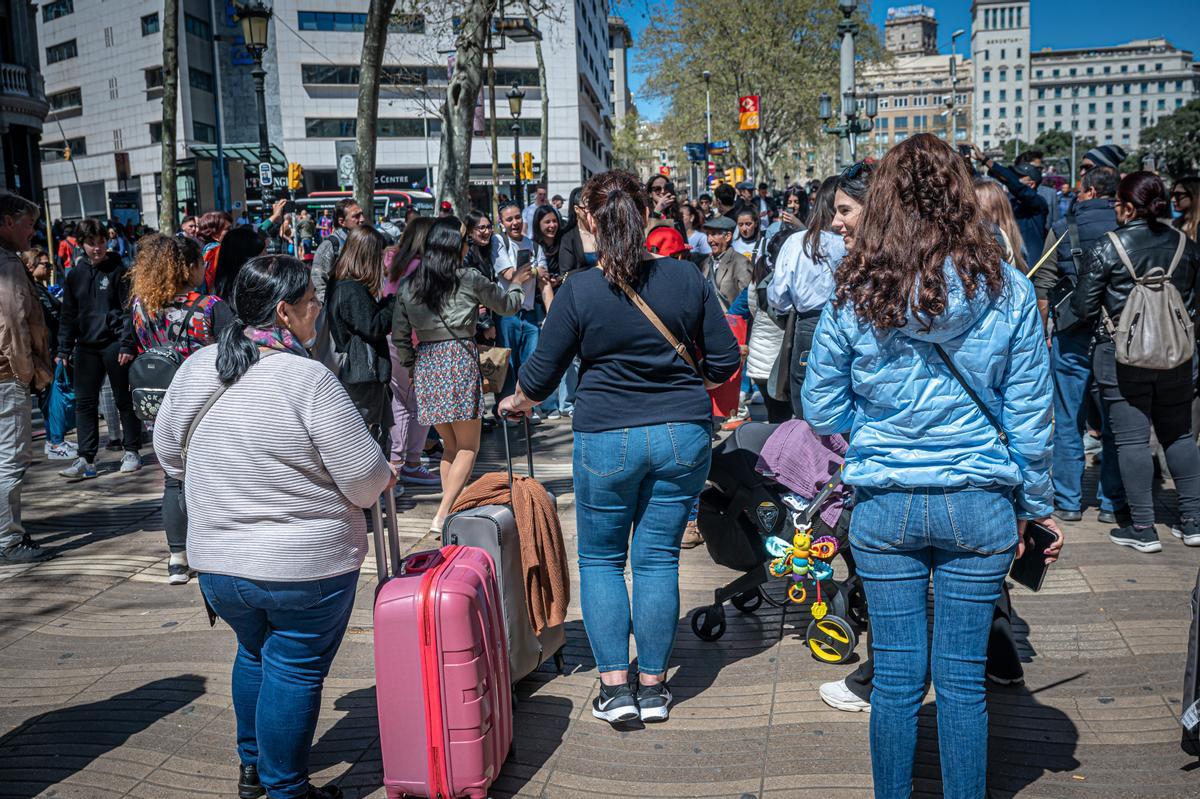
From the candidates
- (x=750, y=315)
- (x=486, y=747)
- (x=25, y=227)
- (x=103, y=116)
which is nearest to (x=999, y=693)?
(x=486, y=747)

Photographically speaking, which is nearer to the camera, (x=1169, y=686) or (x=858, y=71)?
(x=1169, y=686)

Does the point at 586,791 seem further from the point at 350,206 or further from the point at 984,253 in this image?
the point at 350,206

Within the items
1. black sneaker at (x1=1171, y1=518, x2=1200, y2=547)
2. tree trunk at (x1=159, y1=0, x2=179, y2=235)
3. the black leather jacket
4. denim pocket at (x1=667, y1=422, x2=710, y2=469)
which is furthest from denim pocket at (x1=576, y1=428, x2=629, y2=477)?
tree trunk at (x1=159, y1=0, x2=179, y2=235)

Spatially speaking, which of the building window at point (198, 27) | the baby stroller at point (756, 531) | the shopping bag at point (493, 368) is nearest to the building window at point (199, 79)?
the building window at point (198, 27)

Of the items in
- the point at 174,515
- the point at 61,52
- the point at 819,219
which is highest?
the point at 61,52

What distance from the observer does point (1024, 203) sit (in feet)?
24.6

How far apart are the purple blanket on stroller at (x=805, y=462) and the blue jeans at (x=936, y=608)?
143cm

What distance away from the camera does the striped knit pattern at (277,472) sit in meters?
3.09

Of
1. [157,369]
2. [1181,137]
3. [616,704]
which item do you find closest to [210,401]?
[616,704]

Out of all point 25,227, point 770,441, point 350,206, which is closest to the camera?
point 770,441

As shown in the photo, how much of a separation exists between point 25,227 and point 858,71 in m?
47.8

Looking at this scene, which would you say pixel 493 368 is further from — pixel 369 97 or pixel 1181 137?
pixel 1181 137

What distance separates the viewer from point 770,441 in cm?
463

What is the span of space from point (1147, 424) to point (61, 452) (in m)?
9.21
